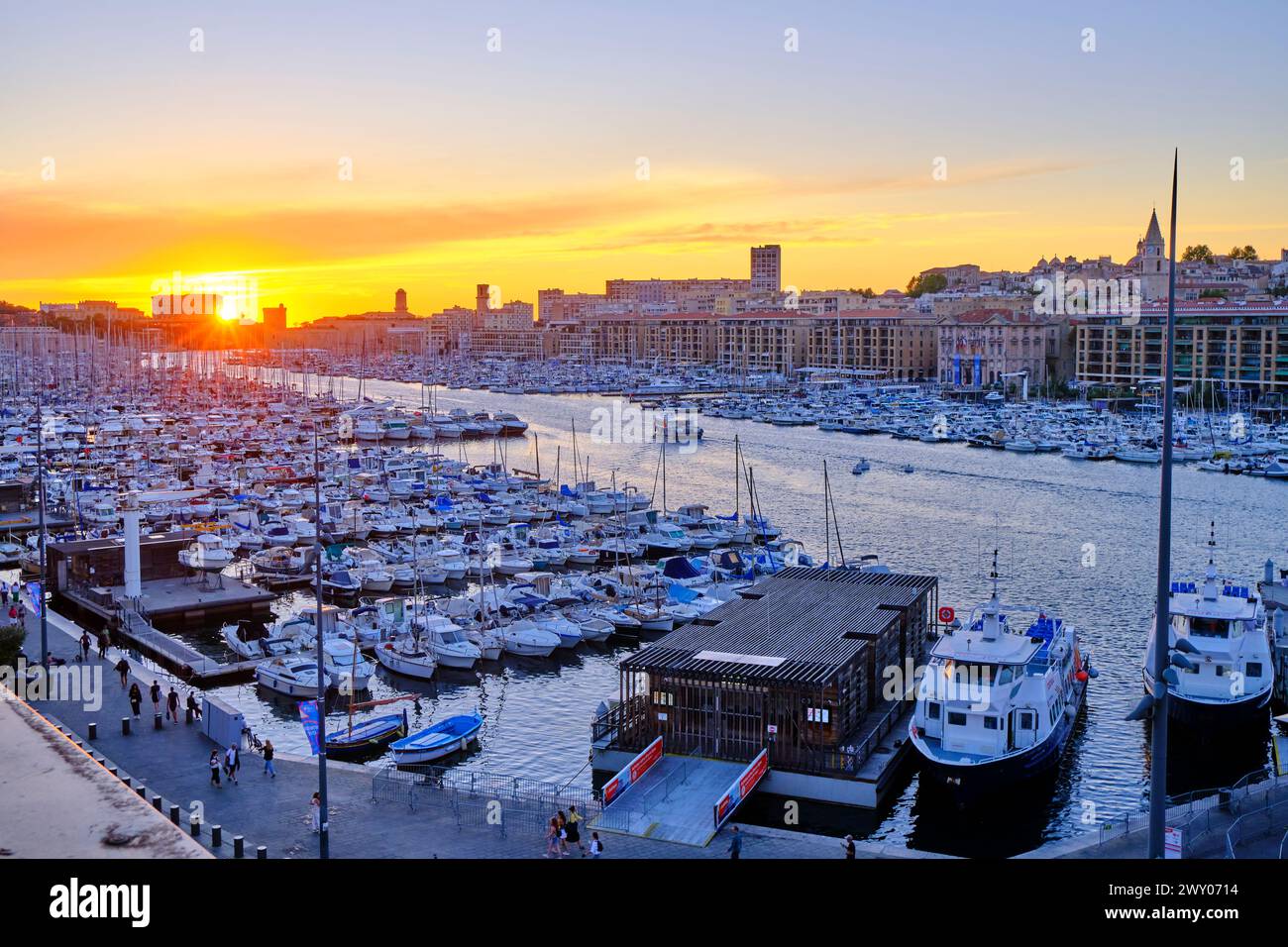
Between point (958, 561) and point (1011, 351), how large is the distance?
54.3 metres

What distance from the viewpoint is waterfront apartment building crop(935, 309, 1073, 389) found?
76500 millimetres

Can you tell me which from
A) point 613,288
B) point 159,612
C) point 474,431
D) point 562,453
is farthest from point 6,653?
→ point 613,288

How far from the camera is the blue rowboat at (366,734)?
1477 centimetres

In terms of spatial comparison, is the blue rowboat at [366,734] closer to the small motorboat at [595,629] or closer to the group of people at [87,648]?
the group of people at [87,648]

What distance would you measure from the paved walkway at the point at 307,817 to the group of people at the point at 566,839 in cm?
24

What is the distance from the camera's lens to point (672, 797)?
465 inches

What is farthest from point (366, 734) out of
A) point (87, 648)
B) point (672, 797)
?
point (672, 797)

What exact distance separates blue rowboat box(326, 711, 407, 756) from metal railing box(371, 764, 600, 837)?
243 centimetres

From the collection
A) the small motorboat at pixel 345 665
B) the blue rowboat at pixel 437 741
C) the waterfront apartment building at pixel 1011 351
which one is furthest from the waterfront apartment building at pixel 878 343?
the blue rowboat at pixel 437 741

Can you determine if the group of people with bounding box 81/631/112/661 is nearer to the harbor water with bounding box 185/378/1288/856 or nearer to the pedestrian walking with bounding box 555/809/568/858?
the harbor water with bounding box 185/378/1288/856

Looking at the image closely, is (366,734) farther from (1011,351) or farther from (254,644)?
(1011,351)

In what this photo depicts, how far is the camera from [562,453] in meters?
48.4

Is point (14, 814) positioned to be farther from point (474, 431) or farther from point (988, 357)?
point (988, 357)
